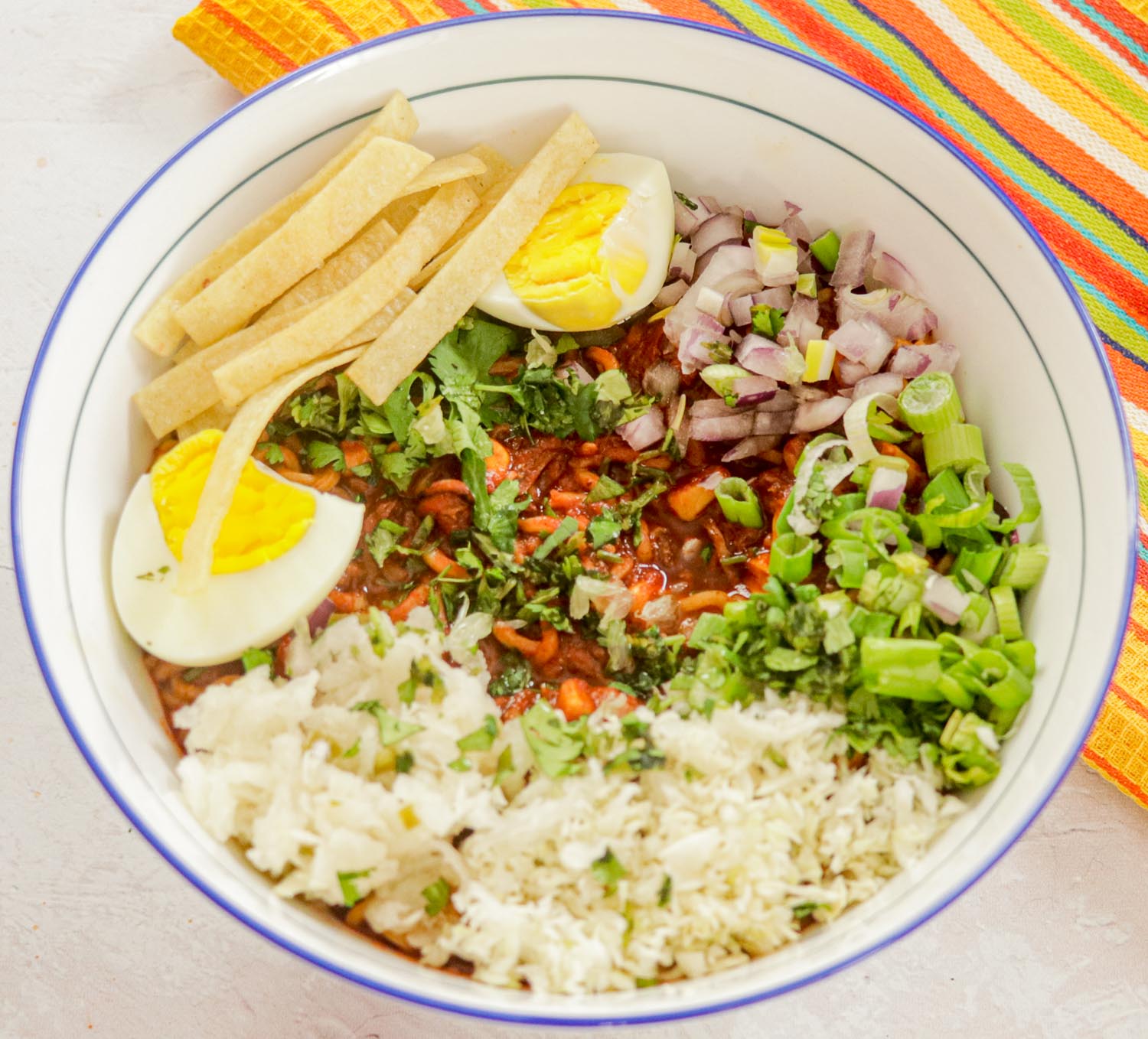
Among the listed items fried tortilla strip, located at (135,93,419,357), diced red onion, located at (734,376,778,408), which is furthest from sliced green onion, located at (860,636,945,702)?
fried tortilla strip, located at (135,93,419,357)

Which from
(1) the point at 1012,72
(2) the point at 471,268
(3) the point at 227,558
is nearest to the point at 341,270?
(2) the point at 471,268

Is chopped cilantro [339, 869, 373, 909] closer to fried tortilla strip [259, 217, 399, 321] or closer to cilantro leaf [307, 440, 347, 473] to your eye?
cilantro leaf [307, 440, 347, 473]

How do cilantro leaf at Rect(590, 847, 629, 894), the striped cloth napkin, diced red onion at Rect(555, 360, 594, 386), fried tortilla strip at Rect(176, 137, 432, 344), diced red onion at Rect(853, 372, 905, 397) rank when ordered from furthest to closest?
the striped cloth napkin → diced red onion at Rect(555, 360, 594, 386) → diced red onion at Rect(853, 372, 905, 397) → fried tortilla strip at Rect(176, 137, 432, 344) → cilantro leaf at Rect(590, 847, 629, 894)

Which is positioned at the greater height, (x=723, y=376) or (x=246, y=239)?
(x=723, y=376)

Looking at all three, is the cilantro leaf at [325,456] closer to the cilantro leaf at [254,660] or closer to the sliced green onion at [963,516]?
the cilantro leaf at [254,660]

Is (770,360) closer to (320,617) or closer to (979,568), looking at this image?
(979,568)
